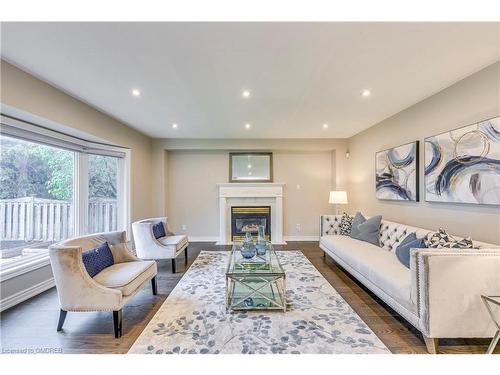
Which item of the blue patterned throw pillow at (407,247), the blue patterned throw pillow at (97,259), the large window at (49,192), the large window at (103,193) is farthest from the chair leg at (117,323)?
the blue patterned throw pillow at (407,247)

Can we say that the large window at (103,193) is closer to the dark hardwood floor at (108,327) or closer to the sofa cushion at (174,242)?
the sofa cushion at (174,242)

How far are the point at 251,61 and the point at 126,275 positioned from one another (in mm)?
2344

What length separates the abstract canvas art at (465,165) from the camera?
2164 mm

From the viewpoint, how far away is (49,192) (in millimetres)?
3154

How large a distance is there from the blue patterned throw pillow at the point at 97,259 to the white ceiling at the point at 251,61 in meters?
1.79

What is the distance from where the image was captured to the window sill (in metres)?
2.43

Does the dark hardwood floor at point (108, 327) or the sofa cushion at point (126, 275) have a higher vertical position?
the sofa cushion at point (126, 275)

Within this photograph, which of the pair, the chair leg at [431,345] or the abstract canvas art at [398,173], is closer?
the chair leg at [431,345]

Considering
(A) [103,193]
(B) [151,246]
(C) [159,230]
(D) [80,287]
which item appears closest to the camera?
(D) [80,287]

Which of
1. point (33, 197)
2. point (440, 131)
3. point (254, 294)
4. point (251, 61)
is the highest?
point (251, 61)

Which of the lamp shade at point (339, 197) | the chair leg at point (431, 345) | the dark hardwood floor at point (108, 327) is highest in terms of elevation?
Result: the lamp shade at point (339, 197)

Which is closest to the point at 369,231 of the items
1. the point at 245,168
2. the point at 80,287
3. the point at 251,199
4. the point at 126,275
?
the point at 251,199

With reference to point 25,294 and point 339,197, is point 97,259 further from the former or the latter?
point 339,197

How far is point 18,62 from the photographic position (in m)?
2.09
